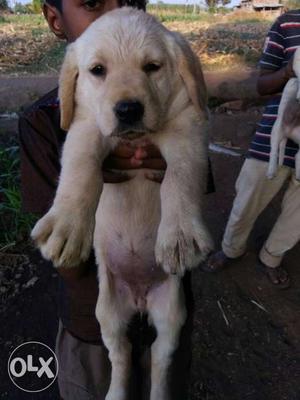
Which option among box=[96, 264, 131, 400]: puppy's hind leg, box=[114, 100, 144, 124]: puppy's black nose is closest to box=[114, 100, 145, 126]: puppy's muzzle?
box=[114, 100, 144, 124]: puppy's black nose

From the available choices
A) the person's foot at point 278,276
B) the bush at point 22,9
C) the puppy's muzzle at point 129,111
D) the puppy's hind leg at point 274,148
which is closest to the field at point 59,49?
the person's foot at point 278,276

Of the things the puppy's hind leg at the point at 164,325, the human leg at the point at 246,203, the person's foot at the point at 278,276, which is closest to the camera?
the puppy's hind leg at the point at 164,325

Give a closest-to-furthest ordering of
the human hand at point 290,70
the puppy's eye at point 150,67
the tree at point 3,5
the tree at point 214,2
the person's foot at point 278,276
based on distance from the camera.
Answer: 1. the puppy's eye at point 150,67
2. the human hand at point 290,70
3. the person's foot at point 278,276
4. the tree at point 3,5
5. the tree at point 214,2

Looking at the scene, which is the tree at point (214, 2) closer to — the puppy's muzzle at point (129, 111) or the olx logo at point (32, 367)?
the olx logo at point (32, 367)

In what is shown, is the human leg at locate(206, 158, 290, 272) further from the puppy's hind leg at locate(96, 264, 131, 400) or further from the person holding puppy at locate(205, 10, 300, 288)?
the puppy's hind leg at locate(96, 264, 131, 400)

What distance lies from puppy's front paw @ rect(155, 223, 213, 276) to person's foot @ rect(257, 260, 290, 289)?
2.11 meters

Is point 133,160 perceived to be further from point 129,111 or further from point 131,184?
point 129,111

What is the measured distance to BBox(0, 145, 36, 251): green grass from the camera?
3236 mm

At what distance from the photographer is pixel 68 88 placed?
1451mm

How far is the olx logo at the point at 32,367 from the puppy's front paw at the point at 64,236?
1.49 m

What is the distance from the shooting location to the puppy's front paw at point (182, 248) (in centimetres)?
117

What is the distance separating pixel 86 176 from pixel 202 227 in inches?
14.1

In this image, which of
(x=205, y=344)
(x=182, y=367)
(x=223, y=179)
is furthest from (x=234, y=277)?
(x=182, y=367)

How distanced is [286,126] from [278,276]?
3.84 feet
